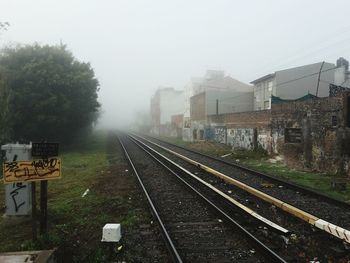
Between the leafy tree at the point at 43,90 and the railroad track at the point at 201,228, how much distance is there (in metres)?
18.4

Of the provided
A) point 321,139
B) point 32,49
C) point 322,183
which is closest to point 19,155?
point 322,183

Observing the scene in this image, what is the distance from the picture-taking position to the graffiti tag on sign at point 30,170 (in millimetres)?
7132

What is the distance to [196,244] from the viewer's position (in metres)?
7.07

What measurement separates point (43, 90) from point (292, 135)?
1959 cm

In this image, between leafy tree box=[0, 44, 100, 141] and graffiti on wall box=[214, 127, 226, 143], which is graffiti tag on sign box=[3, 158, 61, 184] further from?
graffiti on wall box=[214, 127, 226, 143]

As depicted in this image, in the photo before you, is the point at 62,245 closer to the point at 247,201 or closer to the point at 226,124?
the point at 247,201

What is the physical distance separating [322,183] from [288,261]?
862 centimetres

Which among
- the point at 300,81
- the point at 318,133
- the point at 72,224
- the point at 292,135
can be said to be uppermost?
the point at 300,81

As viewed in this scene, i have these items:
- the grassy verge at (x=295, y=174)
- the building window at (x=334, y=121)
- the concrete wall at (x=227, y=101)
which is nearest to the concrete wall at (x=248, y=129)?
the grassy verge at (x=295, y=174)

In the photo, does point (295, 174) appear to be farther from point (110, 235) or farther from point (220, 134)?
point (220, 134)

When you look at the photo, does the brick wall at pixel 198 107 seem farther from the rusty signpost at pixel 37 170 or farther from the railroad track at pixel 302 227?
the rusty signpost at pixel 37 170

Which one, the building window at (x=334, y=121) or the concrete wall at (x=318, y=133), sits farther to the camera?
the building window at (x=334, y=121)

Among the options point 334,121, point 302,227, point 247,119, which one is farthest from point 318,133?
point 247,119

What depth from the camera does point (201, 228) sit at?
8.06 metres
